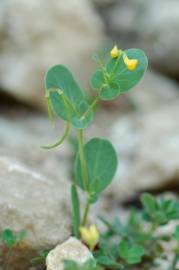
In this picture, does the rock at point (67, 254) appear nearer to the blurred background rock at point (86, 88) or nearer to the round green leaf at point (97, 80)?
the blurred background rock at point (86, 88)

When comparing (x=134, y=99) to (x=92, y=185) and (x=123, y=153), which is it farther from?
(x=92, y=185)

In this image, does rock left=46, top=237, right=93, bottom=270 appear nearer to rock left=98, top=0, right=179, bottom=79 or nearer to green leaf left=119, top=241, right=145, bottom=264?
green leaf left=119, top=241, right=145, bottom=264

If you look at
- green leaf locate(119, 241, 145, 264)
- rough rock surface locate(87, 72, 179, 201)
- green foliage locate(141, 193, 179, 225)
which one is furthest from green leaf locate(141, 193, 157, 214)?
rough rock surface locate(87, 72, 179, 201)

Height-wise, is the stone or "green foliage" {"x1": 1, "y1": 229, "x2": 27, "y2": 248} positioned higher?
"green foliage" {"x1": 1, "y1": 229, "x2": 27, "y2": 248}

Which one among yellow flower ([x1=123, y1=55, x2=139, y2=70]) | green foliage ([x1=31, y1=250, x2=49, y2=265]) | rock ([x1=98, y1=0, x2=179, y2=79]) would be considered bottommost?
rock ([x1=98, y1=0, x2=179, y2=79])

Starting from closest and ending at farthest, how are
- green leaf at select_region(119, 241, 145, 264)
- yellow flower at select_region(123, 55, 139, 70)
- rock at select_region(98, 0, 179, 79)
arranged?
yellow flower at select_region(123, 55, 139, 70) → green leaf at select_region(119, 241, 145, 264) → rock at select_region(98, 0, 179, 79)

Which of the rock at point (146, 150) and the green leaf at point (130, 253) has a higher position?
the green leaf at point (130, 253)

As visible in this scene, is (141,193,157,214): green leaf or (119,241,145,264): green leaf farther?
(141,193,157,214): green leaf

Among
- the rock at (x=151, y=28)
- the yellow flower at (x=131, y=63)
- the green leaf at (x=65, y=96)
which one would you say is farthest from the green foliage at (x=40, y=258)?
the rock at (x=151, y=28)

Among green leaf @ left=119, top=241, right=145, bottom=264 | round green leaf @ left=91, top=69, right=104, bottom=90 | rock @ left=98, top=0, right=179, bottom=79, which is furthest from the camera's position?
rock @ left=98, top=0, right=179, bottom=79
